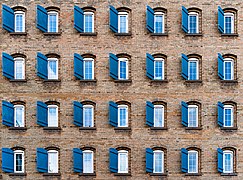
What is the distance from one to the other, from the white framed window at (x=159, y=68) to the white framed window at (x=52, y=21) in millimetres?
6175

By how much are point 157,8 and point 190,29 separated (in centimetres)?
231

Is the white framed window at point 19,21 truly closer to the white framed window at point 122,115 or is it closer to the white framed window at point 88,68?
the white framed window at point 88,68

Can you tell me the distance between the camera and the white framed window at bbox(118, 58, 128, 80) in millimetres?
33062

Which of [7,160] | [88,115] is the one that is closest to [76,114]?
[88,115]

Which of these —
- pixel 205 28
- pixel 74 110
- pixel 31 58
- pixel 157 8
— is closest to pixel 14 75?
pixel 31 58

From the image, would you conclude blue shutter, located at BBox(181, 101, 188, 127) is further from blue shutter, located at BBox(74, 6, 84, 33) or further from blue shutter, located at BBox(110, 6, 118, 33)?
blue shutter, located at BBox(74, 6, 84, 33)

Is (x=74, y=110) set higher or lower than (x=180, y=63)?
lower

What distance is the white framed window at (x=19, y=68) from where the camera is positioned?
108ft

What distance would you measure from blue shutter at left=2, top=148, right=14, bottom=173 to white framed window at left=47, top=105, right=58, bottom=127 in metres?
2.74

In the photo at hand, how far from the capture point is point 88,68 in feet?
108

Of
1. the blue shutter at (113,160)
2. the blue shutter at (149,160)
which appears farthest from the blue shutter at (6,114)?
the blue shutter at (149,160)

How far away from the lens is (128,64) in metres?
33.1

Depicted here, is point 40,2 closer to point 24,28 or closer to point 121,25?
point 24,28

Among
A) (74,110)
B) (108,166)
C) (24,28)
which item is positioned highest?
(24,28)
